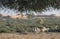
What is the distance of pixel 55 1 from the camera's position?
22.1 feet

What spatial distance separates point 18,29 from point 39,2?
31478mm

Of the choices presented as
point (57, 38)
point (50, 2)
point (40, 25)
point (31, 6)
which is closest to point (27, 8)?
point (31, 6)

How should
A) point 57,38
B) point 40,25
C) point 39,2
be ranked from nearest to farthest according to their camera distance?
point 39,2
point 57,38
point 40,25

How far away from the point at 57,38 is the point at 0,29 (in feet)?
38.0

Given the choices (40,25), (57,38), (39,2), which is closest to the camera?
(39,2)

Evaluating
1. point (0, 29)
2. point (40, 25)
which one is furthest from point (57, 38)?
point (40, 25)

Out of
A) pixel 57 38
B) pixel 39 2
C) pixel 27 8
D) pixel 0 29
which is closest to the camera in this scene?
pixel 39 2

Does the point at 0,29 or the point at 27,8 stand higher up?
the point at 27,8

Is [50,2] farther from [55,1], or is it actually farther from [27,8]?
[27,8]

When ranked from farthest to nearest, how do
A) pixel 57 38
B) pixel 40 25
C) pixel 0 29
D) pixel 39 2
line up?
pixel 40 25, pixel 0 29, pixel 57 38, pixel 39 2

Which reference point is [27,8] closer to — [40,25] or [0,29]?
[0,29]

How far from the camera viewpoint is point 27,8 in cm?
705

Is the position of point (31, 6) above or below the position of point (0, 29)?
above

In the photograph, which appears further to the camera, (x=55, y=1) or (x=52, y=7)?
(x=52, y=7)
